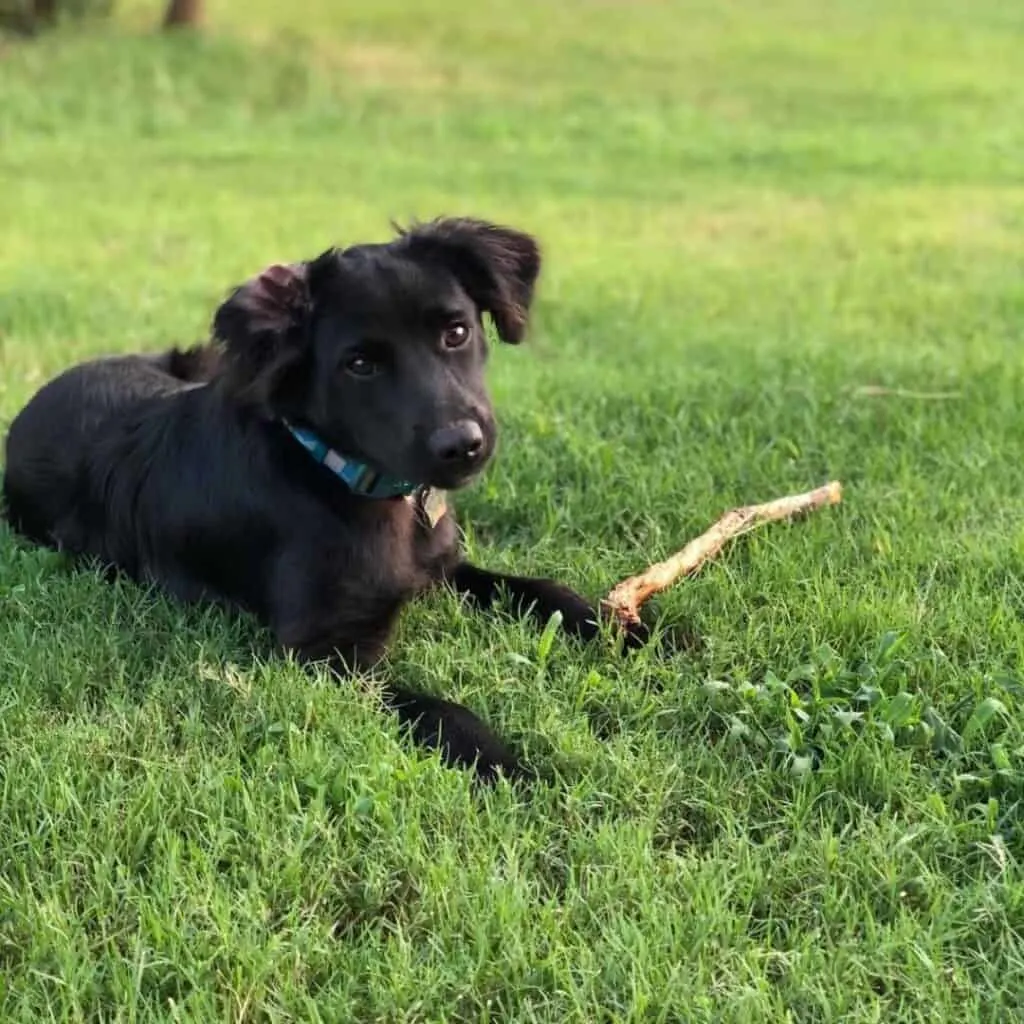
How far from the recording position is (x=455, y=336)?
327 cm

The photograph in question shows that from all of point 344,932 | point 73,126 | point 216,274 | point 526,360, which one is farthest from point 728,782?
point 73,126

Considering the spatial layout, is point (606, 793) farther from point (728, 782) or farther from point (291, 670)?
point (291, 670)

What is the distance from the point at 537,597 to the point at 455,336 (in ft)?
2.47

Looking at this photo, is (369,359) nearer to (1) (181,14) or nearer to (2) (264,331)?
(2) (264,331)

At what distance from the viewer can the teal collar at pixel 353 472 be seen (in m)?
3.29

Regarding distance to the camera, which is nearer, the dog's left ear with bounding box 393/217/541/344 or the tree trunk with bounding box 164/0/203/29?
the dog's left ear with bounding box 393/217/541/344

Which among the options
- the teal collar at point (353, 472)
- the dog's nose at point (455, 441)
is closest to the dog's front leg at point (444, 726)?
the teal collar at point (353, 472)

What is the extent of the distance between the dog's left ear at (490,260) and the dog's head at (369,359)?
3.4 inches

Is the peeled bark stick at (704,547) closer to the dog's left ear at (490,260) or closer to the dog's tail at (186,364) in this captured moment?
the dog's left ear at (490,260)

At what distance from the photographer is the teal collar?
3.29 m

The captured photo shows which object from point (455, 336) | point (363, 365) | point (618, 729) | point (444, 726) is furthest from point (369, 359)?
point (618, 729)

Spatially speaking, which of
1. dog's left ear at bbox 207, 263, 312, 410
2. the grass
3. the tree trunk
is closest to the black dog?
dog's left ear at bbox 207, 263, 312, 410

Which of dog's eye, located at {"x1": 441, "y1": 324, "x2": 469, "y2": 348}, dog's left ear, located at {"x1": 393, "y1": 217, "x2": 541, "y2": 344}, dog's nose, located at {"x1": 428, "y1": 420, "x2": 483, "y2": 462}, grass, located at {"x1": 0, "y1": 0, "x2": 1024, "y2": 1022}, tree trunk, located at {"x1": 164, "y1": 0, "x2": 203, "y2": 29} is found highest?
tree trunk, located at {"x1": 164, "y1": 0, "x2": 203, "y2": 29}

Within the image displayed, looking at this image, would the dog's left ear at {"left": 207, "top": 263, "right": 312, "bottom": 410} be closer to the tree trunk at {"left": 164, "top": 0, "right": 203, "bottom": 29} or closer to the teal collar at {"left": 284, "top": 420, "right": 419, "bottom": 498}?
the teal collar at {"left": 284, "top": 420, "right": 419, "bottom": 498}
